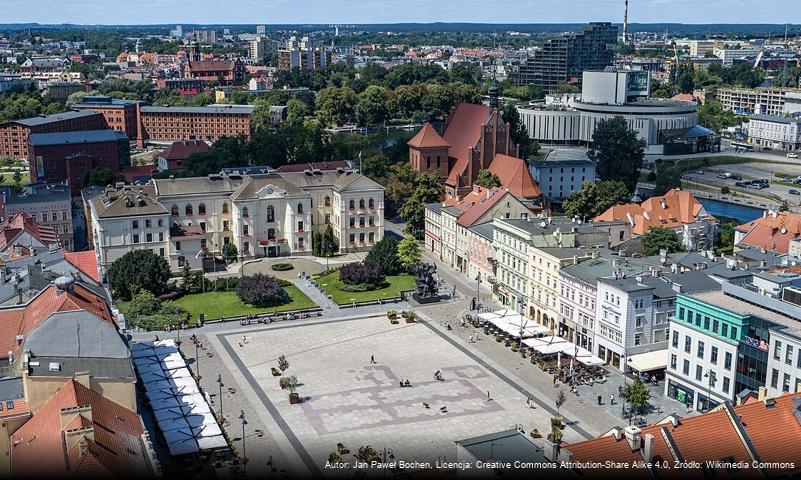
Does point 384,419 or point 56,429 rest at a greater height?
point 56,429

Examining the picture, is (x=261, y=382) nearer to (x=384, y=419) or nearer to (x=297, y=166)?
(x=384, y=419)

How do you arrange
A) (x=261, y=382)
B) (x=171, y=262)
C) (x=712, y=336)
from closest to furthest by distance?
(x=712, y=336) < (x=261, y=382) < (x=171, y=262)

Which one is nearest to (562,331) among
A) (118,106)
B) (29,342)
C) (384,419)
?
(384,419)

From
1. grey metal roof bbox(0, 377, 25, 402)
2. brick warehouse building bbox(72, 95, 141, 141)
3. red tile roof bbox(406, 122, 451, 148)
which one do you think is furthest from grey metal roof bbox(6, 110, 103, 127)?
grey metal roof bbox(0, 377, 25, 402)

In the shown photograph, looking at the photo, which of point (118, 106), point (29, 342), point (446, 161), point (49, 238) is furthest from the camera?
point (118, 106)

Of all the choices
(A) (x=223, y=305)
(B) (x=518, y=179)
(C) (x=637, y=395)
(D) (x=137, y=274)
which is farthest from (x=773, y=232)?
(D) (x=137, y=274)

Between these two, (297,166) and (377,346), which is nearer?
(377,346)
